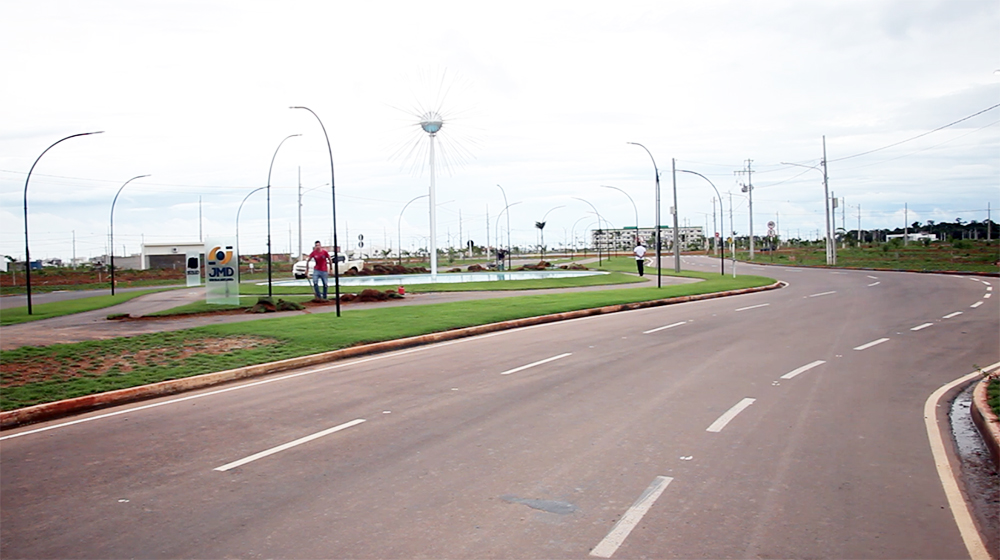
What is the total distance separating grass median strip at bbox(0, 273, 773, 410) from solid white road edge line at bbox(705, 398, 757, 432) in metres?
8.46

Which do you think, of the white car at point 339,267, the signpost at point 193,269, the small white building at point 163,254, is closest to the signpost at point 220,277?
the signpost at point 193,269

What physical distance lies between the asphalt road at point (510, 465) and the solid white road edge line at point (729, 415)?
0.05 m

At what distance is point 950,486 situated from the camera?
6336mm

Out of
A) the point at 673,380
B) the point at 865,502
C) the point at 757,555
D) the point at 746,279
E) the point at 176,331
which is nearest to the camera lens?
the point at 757,555

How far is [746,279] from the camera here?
138 ft

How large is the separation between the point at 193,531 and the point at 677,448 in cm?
451

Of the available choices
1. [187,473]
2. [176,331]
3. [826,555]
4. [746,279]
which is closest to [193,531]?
[187,473]

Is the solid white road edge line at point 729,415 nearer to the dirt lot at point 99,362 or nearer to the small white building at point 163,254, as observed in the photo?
the dirt lot at point 99,362

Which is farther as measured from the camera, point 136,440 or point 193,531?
point 136,440

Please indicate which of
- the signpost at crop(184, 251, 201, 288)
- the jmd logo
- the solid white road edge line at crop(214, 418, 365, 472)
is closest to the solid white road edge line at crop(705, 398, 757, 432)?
the solid white road edge line at crop(214, 418, 365, 472)

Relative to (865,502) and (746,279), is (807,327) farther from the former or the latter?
(746,279)

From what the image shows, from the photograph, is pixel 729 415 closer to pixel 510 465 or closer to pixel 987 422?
pixel 987 422

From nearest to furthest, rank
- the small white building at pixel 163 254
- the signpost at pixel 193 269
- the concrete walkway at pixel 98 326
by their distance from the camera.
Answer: the concrete walkway at pixel 98 326 < the signpost at pixel 193 269 < the small white building at pixel 163 254

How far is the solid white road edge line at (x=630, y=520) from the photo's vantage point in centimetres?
498
